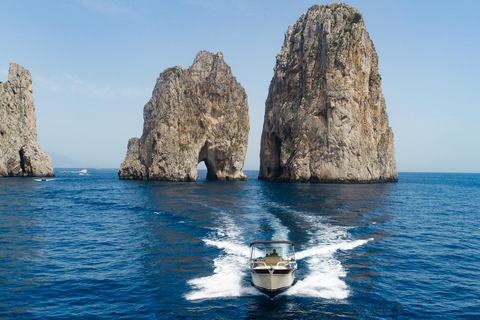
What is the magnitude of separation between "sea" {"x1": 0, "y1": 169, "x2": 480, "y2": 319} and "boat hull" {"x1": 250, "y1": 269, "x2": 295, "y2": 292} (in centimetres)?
A: 69

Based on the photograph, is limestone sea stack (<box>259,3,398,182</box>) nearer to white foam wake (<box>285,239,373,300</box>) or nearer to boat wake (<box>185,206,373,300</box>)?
boat wake (<box>185,206,373,300</box>)

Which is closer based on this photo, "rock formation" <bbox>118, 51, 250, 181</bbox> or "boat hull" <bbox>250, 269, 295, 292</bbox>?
"boat hull" <bbox>250, 269, 295, 292</bbox>

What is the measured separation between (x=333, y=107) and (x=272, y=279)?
8435cm

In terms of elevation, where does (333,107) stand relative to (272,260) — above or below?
above

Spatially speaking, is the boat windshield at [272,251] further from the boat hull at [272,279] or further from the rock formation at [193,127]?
the rock formation at [193,127]

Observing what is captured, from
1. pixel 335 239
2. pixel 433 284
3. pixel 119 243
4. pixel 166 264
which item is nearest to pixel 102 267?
pixel 166 264

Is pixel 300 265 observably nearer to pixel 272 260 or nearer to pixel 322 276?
pixel 322 276

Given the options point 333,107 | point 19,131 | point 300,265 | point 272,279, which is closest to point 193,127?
point 333,107

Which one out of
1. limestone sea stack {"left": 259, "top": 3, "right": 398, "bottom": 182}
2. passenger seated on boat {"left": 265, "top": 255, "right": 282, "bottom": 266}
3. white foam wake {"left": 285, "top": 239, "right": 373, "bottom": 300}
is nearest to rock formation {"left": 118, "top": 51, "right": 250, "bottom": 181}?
limestone sea stack {"left": 259, "top": 3, "right": 398, "bottom": 182}

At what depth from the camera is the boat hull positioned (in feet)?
57.2

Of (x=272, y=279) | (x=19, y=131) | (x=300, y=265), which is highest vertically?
(x=19, y=131)

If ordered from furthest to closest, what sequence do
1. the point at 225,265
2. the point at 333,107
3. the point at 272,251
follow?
the point at 333,107
the point at 225,265
the point at 272,251

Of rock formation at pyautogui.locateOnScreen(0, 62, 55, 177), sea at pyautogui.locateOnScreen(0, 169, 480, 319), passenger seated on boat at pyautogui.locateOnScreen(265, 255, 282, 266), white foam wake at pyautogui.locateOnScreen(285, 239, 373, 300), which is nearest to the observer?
sea at pyautogui.locateOnScreen(0, 169, 480, 319)

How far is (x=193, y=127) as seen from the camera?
4163 inches
